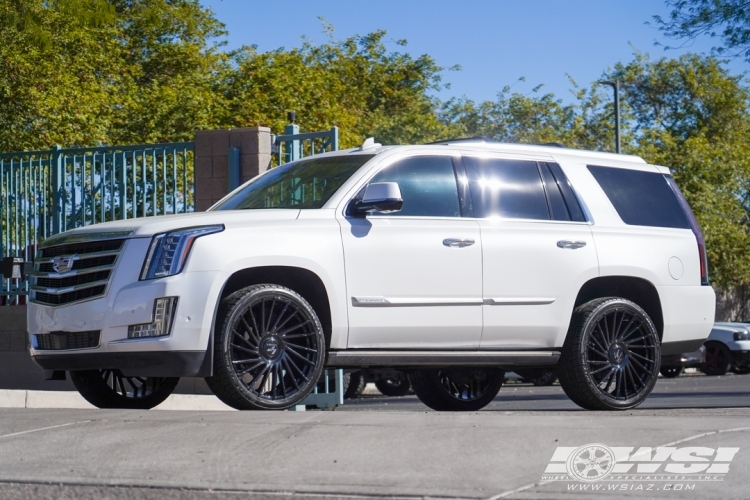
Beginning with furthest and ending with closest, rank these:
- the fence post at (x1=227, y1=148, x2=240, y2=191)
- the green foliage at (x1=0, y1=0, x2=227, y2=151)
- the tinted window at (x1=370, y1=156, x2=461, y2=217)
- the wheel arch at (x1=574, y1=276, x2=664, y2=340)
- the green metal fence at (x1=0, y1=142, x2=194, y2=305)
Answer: the green foliage at (x1=0, y1=0, x2=227, y2=151)
the green metal fence at (x1=0, y1=142, x2=194, y2=305)
the fence post at (x1=227, y1=148, x2=240, y2=191)
the wheel arch at (x1=574, y1=276, x2=664, y2=340)
the tinted window at (x1=370, y1=156, x2=461, y2=217)

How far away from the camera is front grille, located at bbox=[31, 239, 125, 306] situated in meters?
7.27

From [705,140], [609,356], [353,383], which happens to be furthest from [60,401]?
[705,140]

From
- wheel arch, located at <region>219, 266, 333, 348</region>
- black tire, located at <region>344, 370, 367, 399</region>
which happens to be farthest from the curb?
black tire, located at <region>344, 370, 367, 399</region>

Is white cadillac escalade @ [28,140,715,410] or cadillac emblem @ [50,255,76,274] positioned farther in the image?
cadillac emblem @ [50,255,76,274]

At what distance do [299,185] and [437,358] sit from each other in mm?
1611

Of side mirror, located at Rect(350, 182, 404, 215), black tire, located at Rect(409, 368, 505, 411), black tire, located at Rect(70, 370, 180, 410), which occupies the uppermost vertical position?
side mirror, located at Rect(350, 182, 404, 215)

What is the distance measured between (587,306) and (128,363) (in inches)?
133

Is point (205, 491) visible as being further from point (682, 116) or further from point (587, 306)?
point (682, 116)

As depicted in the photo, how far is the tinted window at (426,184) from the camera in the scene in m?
8.07

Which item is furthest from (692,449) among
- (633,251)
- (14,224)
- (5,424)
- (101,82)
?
(101,82)

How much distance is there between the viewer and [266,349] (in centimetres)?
722

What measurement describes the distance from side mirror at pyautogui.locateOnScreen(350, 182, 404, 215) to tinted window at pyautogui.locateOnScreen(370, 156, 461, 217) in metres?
0.42

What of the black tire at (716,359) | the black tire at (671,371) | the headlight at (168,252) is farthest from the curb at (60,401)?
the black tire at (716,359)

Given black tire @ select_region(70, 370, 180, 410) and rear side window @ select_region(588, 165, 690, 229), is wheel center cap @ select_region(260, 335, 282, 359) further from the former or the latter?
rear side window @ select_region(588, 165, 690, 229)
